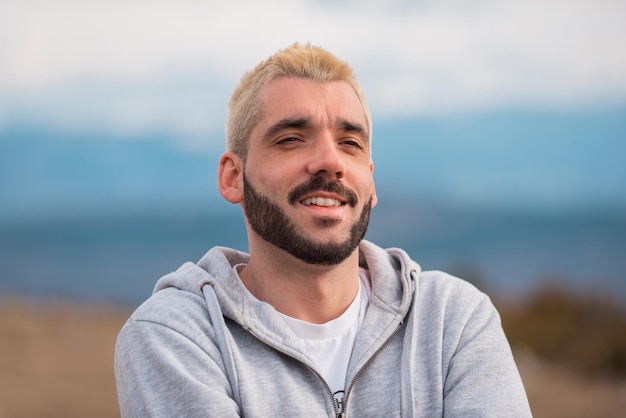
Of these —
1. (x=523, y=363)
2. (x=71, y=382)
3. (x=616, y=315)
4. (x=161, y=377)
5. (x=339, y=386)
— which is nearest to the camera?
(x=161, y=377)

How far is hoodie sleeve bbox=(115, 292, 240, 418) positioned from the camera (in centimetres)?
244

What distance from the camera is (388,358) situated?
2740 millimetres

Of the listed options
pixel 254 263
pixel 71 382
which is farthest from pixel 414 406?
pixel 71 382

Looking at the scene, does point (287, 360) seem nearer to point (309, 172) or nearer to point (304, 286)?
point (304, 286)

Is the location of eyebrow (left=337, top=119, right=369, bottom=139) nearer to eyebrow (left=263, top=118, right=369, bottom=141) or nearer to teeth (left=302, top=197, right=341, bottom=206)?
eyebrow (left=263, top=118, right=369, bottom=141)

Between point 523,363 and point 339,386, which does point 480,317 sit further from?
point 523,363

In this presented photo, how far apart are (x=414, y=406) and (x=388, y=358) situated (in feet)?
0.66

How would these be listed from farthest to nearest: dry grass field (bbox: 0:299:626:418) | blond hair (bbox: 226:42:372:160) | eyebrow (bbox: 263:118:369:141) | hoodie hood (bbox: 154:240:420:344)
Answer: dry grass field (bbox: 0:299:626:418) → blond hair (bbox: 226:42:372:160) → eyebrow (bbox: 263:118:369:141) → hoodie hood (bbox: 154:240:420:344)

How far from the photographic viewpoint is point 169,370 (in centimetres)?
250

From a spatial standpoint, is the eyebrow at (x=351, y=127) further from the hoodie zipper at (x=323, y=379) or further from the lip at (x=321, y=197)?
the hoodie zipper at (x=323, y=379)

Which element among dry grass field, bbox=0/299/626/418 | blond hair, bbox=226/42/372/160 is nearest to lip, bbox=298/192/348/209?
blond hair, bbox=226/42/372/160

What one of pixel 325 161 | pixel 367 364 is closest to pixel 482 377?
pixel 367 364

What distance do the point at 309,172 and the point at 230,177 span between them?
45 cm

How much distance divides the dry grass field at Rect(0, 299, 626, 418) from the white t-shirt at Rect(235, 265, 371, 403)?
6.92 m
